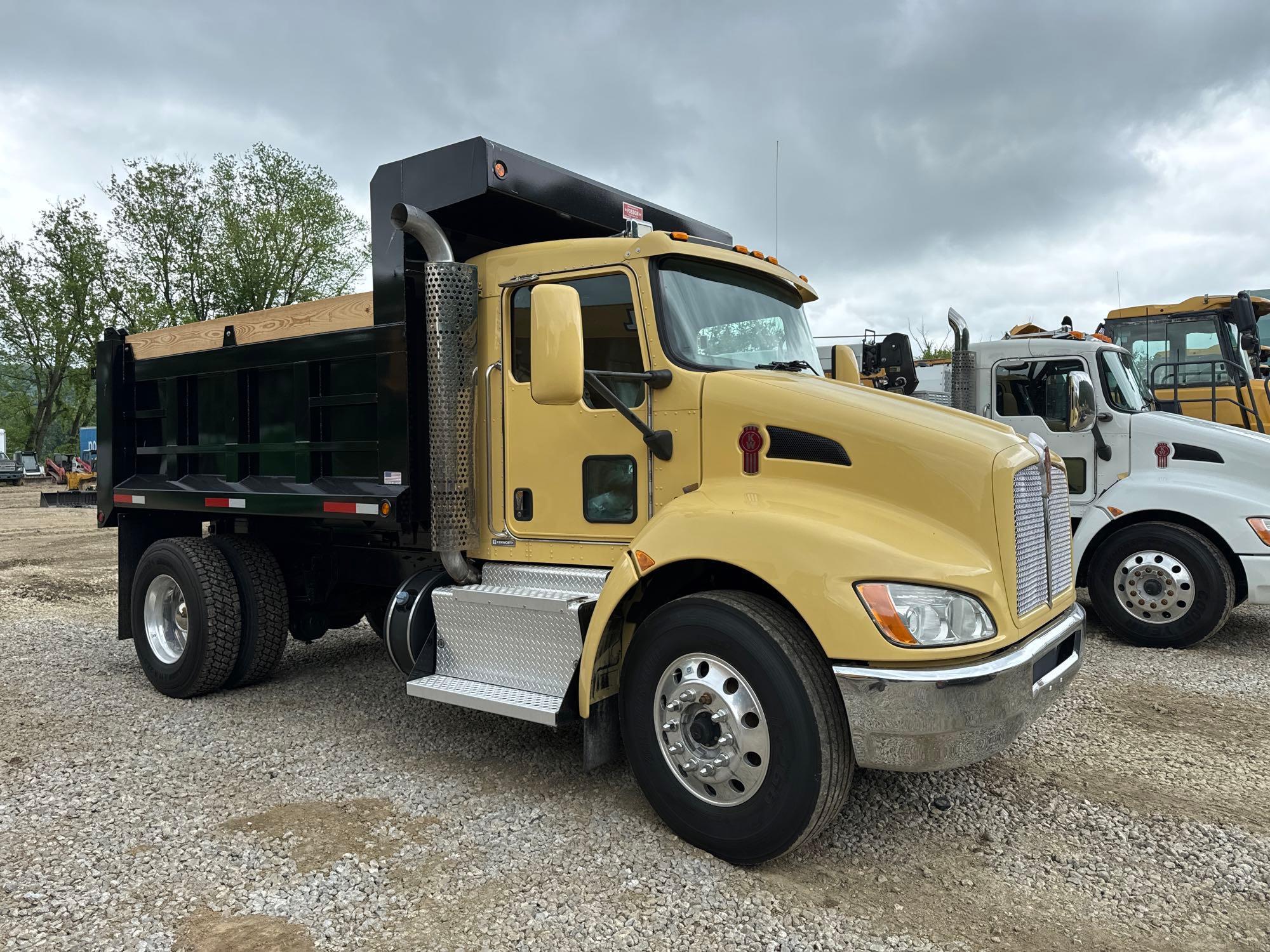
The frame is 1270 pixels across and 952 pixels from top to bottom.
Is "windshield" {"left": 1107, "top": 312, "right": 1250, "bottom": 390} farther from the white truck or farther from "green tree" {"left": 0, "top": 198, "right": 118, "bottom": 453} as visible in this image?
"green tree" {"left": 0, "top": 198, "right": 118, "bottom": 453}

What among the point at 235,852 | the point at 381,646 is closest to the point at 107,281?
the point at 381,646

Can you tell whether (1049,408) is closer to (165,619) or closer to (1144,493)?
(1144,493)

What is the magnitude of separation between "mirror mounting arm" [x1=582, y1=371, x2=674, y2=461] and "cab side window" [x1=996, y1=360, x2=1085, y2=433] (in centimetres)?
523

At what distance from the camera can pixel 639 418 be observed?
3.79m

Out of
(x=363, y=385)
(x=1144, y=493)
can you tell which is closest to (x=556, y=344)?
(x=363, y=385)

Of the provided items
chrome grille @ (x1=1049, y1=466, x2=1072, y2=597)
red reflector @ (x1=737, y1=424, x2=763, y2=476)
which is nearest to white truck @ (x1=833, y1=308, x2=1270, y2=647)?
chrome grille @ (x1=1049, y1=466, x2=1072, y2=597)

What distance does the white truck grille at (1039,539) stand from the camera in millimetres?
3311

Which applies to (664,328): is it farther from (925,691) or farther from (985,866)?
(985,866)

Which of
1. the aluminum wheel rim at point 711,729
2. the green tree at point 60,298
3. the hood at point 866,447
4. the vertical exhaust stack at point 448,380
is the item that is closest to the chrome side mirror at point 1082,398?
the hood at point 866,447

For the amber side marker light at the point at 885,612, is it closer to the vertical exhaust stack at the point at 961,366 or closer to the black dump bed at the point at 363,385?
the black dump bed at the point at 363,385

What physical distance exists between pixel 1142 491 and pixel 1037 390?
128cm

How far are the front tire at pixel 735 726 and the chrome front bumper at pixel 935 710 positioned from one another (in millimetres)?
148

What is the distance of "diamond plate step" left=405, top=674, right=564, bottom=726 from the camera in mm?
3854

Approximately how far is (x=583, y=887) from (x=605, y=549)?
1439 millimetres
